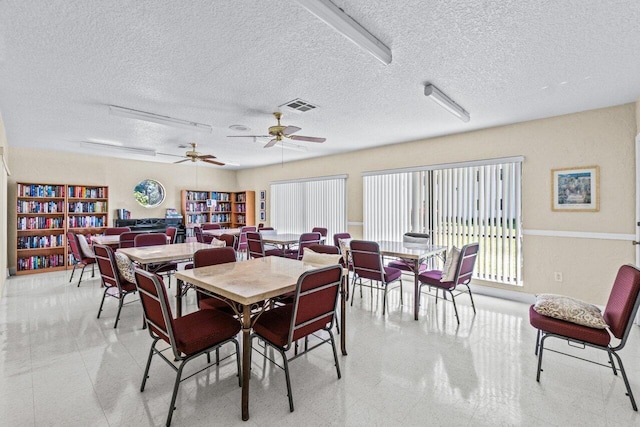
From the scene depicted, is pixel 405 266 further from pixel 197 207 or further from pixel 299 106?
pixel 197 207

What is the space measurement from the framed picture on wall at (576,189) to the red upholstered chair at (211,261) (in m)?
4.41

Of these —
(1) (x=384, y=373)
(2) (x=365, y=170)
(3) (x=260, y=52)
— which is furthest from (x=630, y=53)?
(2) (x=365, y=170)

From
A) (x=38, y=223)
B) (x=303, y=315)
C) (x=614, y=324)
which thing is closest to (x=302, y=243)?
(x=303, y=315)

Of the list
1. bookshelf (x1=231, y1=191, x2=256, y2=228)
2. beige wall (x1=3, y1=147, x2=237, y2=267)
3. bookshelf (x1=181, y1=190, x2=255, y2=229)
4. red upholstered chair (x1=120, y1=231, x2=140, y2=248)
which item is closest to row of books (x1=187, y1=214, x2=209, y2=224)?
bookshelf (x1=181, y1=190, x2=255, y2=229)

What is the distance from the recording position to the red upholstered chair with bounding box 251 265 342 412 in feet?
6.28

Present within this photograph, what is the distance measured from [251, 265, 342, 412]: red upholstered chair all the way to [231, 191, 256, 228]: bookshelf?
715 cm

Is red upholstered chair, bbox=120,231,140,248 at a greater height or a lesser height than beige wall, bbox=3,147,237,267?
lesser

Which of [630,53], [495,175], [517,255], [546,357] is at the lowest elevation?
[546,357]

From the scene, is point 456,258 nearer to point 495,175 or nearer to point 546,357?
point 546,357

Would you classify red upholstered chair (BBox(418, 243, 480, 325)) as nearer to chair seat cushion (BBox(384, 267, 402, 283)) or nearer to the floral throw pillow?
chair seat cushion (BBox(384, 267, 402, 283))

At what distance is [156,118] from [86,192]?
172 inches

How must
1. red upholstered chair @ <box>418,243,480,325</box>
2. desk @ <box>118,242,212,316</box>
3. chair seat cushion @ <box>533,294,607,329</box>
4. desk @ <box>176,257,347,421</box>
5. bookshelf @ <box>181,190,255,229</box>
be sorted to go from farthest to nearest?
bookshelf @ <box>181,190,255,229</box>, desk @ <box>118,242,212,316</box>, red upholstered chair @ <box>418,243,480,325</box>, chair seat cushion @ <box>533,294,607,329</box>, desk @ <box>176,257,347,421</box>

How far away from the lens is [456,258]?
330 centimetres

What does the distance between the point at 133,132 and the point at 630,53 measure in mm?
6255
